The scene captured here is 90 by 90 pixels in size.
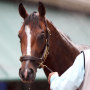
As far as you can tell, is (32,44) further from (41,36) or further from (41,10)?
(41,10)

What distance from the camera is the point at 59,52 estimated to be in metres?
4.69

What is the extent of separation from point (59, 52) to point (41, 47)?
44 cm

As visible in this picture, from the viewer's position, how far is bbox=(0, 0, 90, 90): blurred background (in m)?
7.36

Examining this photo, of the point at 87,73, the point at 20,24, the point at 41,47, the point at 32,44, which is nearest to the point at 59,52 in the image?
the point at 41,47

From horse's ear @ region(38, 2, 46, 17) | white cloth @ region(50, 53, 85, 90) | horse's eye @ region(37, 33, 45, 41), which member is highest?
horse's ear @ region(38, 2, 46, 17)

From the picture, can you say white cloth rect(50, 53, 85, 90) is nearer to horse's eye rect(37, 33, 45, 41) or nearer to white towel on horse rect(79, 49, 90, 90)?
white towel on horse rect(79, 49, 90, 90)

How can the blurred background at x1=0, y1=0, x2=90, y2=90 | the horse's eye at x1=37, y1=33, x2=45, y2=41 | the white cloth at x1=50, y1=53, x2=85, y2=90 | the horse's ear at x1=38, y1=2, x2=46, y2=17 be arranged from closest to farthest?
the white cloth at x1=50, y1=53, x2=85, y2=90 < the horse's eye at x1=37, y1=33, x2=45, y2=41 < the horse's ear at x1=38, y1=2, x2=46, y2=17 < the blurred background at x1=0, y1=0, x2=90, y2=90

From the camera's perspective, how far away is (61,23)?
9.20 metres

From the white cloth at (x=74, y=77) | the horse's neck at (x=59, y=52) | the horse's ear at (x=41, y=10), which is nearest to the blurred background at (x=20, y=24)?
the horse's neck at (x=59, y=52)

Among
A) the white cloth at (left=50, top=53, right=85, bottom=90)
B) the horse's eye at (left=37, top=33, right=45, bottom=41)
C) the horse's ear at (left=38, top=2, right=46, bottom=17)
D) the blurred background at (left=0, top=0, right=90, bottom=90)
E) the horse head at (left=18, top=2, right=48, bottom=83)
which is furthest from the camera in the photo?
the blurred background at (left=0, top=0, right=90, bottom=90)

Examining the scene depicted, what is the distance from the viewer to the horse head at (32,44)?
4.10 meters

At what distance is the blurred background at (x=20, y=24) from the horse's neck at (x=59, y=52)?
2.56 meters

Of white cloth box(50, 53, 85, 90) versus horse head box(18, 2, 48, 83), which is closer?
white cloth box(50, 53, 85, 90)

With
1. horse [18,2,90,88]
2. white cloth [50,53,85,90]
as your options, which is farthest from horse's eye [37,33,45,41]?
white cloth [50,53,85,90]
